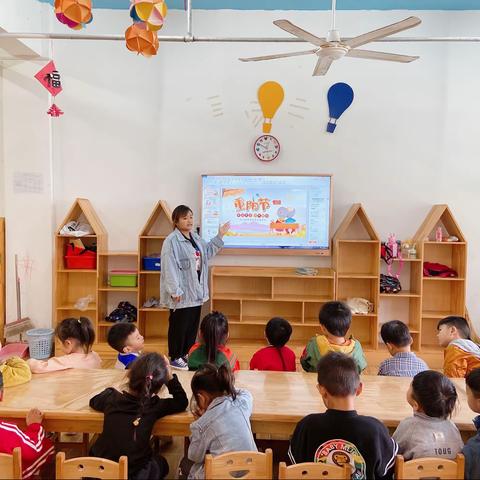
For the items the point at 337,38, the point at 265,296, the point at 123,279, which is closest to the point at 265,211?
the point at 265,296

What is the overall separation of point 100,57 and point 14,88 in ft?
3.00

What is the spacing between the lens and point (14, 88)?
4.61m

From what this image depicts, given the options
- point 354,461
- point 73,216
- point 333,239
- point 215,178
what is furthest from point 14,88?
point 354,461

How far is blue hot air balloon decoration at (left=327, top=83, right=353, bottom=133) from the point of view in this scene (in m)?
4.56

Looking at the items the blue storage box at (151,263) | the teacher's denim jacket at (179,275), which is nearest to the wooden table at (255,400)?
the teacher's denim jacket at (179,275)

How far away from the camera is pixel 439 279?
4488mm

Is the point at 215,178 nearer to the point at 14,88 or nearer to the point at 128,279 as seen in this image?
the point at 128,279

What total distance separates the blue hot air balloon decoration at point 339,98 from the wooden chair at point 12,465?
3961 millimetres

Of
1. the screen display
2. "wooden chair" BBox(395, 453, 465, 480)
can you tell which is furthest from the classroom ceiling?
"wooden chair" BBox(395, 453, 465, 480)

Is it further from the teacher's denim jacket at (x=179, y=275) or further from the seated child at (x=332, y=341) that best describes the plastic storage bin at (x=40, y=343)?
the seated child at (x=332, y=341)

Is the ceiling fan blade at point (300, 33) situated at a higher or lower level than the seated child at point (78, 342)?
higher

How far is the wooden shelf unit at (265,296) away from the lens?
4.57 metres

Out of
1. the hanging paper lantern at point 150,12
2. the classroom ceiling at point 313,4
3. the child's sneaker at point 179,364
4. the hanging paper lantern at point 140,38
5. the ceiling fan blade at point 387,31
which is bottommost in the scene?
Answer: the child's sneaker at point 179,364

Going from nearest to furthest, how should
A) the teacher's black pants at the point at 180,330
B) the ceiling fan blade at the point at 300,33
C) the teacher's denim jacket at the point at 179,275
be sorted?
the ceiling fan blade at the point at 300,33, the teacher's denim jacket at the point at 179,275, the teacher's black pants at the point at 180,330
